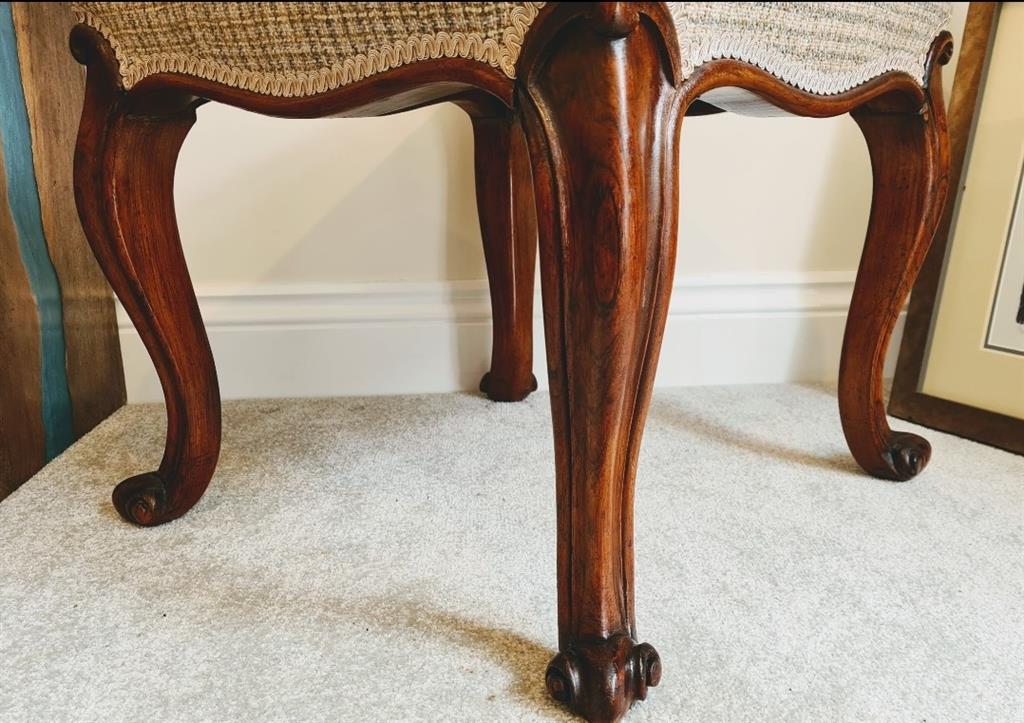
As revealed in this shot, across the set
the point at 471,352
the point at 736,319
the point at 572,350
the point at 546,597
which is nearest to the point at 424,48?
the point at 572,350

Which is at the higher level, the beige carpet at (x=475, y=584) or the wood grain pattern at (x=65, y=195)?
the wood grain pattern at (x=65, y=195)

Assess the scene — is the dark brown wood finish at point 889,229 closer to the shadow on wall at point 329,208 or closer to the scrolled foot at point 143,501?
the shadow on wall at point 329,208

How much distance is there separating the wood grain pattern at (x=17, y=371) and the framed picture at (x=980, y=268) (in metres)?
0.96

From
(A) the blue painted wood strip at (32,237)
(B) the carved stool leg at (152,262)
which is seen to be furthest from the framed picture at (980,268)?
(A) the blue painted wood strip at (32,237)

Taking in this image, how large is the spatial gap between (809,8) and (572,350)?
0.27 m

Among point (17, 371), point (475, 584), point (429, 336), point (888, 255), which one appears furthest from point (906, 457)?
point (17, 371)

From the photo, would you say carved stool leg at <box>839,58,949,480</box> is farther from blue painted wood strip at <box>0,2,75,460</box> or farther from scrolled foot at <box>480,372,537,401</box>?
blue painted wood strip at <box>0,2,75,460</box>

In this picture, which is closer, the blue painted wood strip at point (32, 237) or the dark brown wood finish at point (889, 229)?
the dark brown wood finish at point (889, 229)

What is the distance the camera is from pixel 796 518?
2.13 feet

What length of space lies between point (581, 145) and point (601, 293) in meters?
0.07

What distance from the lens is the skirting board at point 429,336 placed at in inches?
37.9

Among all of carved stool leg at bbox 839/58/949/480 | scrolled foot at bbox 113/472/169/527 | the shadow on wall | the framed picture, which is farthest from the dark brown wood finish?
scrolled foot at bbox 113/472/169/527

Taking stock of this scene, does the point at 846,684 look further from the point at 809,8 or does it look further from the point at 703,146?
the point at 703,146

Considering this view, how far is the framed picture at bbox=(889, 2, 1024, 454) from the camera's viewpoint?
817 millimetres
